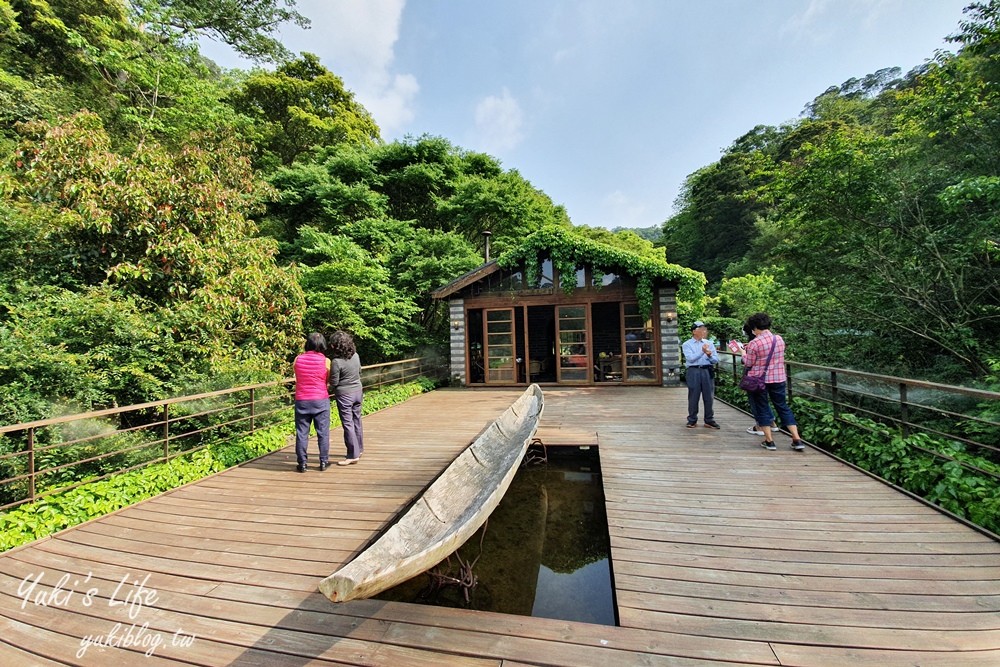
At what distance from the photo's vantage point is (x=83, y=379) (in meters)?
4.26

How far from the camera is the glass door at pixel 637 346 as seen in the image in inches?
376

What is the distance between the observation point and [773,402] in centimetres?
415

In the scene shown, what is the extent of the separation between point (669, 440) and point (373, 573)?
423cm

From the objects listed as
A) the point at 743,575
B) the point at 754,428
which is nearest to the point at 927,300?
the point at 754,428

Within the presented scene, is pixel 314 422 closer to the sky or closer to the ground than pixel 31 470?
closer to the sky

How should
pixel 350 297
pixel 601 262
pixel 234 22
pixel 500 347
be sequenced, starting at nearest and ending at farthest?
pixel 350 297 < pixel 601 262 < pixel 500 347 < pixel 234 22

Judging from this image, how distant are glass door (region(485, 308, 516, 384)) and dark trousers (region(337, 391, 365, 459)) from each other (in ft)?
20.1

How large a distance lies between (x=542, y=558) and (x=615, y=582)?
3.59 feet

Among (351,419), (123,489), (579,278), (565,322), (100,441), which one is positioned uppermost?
(579,278)

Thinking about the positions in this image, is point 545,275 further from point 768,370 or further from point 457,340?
point 768,370

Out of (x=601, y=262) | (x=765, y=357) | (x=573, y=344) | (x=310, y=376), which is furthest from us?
(x=573, y=344)

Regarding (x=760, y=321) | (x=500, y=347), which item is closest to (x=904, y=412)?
(x=760, y=321)

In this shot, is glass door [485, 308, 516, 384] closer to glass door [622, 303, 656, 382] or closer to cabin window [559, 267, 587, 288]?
cabin window [559, 267, 587, 288]

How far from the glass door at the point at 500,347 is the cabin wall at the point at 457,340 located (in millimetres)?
635
